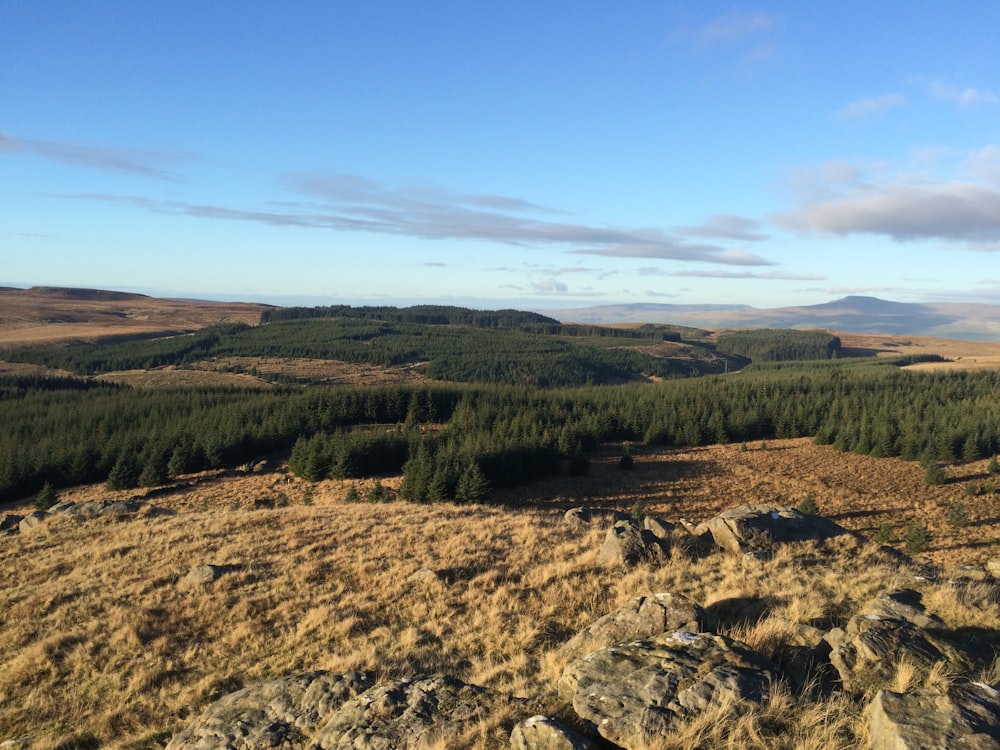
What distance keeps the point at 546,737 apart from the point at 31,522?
29.4m

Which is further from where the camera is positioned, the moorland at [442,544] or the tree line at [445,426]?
the tree line at [445,426]

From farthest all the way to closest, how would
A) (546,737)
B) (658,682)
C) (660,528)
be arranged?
(660,528)
(658,682)
(546,737)

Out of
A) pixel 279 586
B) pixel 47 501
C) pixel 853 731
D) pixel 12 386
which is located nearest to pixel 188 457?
pixel 47 501

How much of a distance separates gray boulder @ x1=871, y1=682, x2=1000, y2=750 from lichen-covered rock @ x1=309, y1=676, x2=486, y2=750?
478cm

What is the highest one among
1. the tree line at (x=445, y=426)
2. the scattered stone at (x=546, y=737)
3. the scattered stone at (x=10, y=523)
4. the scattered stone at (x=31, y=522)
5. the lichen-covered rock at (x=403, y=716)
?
the scattered stone at (x=546, y=737)

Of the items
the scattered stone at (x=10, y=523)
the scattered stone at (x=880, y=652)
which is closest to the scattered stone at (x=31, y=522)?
the scattered stone at (x=10, y=523)

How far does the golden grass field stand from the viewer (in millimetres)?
9273

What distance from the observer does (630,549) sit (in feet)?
52.0

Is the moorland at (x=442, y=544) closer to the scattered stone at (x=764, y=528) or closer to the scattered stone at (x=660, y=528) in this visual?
the scattered stone at (x=764, y=528)

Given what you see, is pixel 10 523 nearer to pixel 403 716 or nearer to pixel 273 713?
pixel 273 713

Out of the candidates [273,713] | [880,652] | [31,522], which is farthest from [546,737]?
[31,522]

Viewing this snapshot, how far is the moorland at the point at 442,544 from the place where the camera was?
393 inches

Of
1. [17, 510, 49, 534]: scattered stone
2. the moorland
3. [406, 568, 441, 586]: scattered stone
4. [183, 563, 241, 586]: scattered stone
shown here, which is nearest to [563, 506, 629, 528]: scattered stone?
the moorland

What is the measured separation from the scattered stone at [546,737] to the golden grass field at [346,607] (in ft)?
1.41
